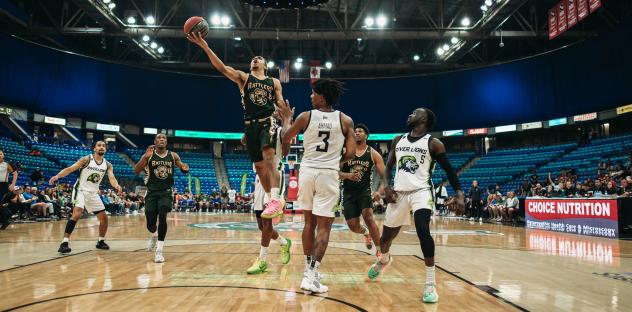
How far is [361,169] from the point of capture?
690 cm

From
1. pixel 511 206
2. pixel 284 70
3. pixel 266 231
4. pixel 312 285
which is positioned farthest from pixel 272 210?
pixel 284 70

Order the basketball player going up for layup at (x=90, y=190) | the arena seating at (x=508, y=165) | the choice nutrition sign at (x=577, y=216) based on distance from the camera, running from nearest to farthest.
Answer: the basketball player going up for layup at (x=90, y=190) < the choice nutrition sign at (x=577, y=216) < the arena seating at (x=508, y=165)

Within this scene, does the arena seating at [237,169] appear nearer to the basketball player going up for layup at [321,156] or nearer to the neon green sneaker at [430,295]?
the basketball player going up for layup at [321,156]

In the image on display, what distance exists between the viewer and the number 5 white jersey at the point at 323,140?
15.2 feet

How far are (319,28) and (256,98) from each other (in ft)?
90.0

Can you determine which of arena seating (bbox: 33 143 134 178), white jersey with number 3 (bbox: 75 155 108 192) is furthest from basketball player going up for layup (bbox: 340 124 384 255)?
arena seating (bbox: 33 143 134 178)

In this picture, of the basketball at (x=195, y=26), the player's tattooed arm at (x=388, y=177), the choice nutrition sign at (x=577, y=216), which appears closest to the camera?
the player's tattooed arm at (x=388, y=177)

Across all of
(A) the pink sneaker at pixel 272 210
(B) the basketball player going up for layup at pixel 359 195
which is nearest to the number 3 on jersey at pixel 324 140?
(A) the pink sneaker at pixel 272 210

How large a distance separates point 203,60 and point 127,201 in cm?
1744

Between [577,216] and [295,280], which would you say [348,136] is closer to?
[295,280]

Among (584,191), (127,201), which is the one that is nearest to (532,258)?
(584,191)

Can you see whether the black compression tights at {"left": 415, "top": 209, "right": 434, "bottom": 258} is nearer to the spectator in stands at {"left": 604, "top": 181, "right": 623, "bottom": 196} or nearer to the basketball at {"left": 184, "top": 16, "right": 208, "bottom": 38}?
the basketball at {"left": 184, "top": 16, "right": 208, "bottom": 38}

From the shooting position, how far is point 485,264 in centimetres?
667

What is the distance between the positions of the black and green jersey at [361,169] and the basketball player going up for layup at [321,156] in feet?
6.73
